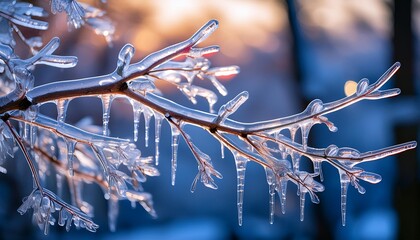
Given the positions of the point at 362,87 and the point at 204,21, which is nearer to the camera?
the point at 362,87

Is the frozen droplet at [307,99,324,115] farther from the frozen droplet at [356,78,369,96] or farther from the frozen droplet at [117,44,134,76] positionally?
the frozen droplet at [117,44,134,76]

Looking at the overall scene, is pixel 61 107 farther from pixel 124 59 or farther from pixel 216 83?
pixel 216 83

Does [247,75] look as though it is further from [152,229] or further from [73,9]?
[73,9]

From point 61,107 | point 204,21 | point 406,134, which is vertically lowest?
point 61,107

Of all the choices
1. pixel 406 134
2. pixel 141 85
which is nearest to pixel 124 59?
pixel 141 85

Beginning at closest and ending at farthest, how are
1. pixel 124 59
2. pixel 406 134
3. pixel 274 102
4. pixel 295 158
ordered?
pixel 124 59 < pixel 295 158 < pixel 406 134 < pixel 274 102

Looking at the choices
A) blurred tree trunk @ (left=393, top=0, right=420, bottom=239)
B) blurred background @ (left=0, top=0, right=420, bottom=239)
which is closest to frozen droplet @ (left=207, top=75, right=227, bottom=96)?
blurred background @ (left=0, top=0, right=420, bottom=239)

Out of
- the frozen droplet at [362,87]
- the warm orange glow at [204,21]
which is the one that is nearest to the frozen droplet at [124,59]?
the frozen droplet at [362,87]

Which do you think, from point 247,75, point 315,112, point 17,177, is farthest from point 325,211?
point 315,112

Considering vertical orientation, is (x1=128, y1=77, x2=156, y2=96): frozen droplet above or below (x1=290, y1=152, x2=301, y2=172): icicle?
above
